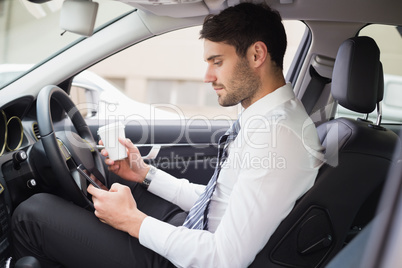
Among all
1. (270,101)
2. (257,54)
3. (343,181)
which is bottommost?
(343,181)

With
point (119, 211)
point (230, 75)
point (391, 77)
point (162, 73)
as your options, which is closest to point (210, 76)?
point (230, 75)

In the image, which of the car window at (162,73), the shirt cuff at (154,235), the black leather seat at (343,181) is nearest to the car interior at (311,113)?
the black leather seat at (343,181)

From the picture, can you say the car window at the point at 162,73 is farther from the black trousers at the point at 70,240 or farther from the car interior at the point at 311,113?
the black trousers at the point at 70,240

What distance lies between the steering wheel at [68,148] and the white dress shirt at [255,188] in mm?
304

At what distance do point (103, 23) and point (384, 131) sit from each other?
119 cm

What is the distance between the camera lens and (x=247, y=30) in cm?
134

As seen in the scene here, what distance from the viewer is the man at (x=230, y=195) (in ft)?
3.73

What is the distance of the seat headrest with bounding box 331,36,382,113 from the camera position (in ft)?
4.42

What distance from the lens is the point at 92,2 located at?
Result: 1.51 metres

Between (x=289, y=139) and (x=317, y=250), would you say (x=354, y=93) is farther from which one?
(x=317, y=250)

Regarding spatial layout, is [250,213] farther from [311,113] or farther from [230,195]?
[311,113]

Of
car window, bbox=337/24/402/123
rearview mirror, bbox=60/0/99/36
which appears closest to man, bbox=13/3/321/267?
rearview mirror, bbox=60/0/99/36

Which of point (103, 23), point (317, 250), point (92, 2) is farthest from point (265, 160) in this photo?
point (103, 23)

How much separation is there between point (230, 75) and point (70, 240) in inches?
27.7
